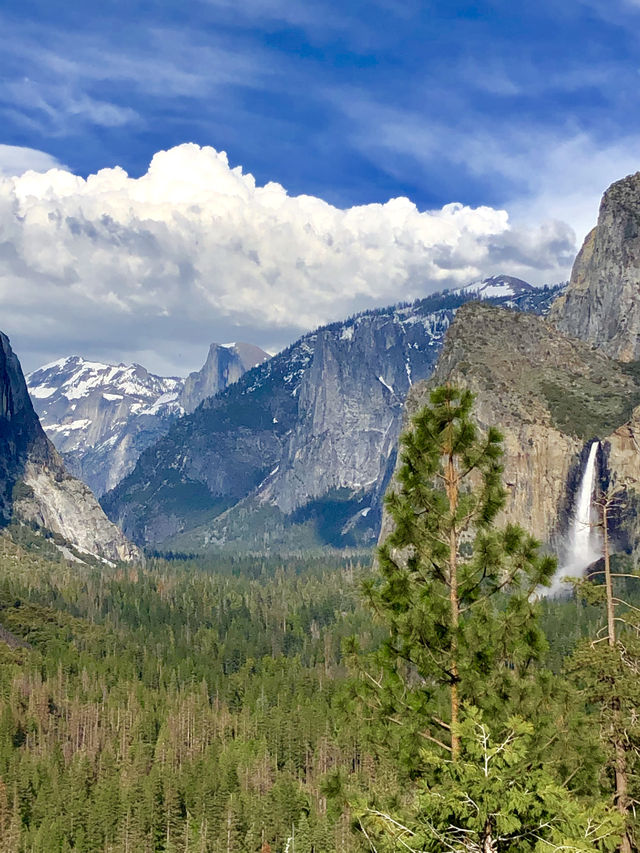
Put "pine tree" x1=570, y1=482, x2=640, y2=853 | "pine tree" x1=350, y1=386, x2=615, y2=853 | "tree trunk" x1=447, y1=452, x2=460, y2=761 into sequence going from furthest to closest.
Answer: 1. "pine tree" x1=570, y1=482, x2=640, y2=853
2. "pine tree" x1=350, y1=386, x2=615, y2=853
3. "tree trunk" x1=447, y1=452, x2=460, y2=761

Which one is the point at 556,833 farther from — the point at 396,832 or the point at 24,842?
the point at 24,842

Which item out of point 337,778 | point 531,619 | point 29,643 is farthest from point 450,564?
point 29,643

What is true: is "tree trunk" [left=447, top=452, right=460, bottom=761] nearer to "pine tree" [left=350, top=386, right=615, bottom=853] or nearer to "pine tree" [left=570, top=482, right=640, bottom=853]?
"pine tree" [left=350, top=386, right=615, bottom=853]

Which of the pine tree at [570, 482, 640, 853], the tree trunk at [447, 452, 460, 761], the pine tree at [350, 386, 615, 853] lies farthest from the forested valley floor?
the pine tree at [570, 482, 640, 853]

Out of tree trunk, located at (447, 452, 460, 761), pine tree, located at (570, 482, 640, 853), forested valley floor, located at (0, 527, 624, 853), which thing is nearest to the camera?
tree trunk, located at (447, 452, 460, 761)

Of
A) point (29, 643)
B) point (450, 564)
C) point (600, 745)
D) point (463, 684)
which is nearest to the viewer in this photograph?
point (463, 684)

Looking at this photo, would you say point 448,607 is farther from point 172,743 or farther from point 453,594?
point 172,743

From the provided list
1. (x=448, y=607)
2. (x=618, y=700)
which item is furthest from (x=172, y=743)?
(x=448, y=607)

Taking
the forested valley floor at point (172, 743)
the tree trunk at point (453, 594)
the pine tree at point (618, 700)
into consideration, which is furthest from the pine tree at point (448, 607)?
the pine tree at point (618, 700)

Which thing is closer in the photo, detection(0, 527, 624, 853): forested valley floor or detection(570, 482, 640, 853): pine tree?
detection(570, 482, 640, 853): pine tree

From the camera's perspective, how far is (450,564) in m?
25.8

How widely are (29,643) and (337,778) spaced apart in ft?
599

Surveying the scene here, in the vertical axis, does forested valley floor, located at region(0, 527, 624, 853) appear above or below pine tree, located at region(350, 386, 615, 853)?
below

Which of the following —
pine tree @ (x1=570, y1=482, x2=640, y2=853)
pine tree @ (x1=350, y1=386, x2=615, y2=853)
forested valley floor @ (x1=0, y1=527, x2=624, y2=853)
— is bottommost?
forested valley floor @ (x1=0, y1=527, x2=624, y2=853)
